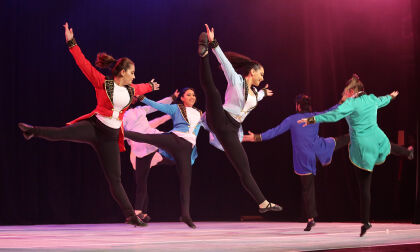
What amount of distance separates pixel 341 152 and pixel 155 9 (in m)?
3.49

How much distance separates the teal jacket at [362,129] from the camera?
16.1ft

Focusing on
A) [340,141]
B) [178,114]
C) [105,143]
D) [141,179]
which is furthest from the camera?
[141,179]

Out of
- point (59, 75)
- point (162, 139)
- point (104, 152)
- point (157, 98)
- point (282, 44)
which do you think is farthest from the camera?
point (282, 44)

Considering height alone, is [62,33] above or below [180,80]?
above

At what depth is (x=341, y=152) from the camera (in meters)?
8.41

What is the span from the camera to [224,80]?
8.33 meters

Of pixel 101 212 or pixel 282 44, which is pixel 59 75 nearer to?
pixel 101 212

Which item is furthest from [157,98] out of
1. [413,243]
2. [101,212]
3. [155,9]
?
[413,243]

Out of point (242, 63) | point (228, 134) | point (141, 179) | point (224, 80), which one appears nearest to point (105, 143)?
point (228, 134)

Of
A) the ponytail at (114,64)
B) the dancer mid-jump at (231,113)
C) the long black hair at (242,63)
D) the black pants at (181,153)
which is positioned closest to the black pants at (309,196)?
the black pants at (181,153)

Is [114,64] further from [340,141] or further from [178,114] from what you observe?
[340,141]

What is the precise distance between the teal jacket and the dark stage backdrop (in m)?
2.77

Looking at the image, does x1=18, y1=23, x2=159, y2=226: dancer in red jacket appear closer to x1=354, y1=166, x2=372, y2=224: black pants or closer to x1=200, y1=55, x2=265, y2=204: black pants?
x1=200, y1=55, x2=265, y2=204: black pants

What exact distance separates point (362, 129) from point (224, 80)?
3594 mm
